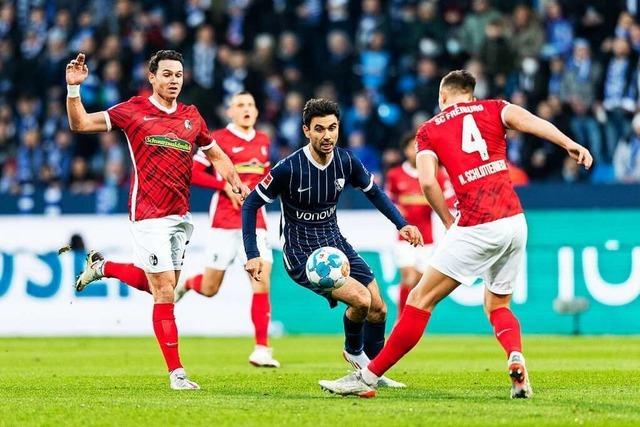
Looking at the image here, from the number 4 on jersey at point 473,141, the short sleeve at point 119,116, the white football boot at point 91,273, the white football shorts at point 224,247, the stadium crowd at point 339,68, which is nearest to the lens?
the number 4 on jersey at point 473,141

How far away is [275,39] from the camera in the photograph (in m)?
23.9

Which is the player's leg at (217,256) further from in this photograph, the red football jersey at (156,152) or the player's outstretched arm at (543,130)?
the player's outstretched arm at (543,130)

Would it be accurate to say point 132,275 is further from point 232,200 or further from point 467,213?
point 467,213

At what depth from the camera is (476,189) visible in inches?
375

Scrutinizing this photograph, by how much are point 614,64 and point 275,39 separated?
612cm

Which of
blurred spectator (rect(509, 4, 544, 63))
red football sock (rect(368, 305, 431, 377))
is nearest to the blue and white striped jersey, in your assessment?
red football sock (rect(368, 305, 431, 377))

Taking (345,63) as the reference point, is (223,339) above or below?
below

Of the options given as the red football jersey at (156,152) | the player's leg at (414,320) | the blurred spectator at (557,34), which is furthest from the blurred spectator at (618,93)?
the player's leg at (414,320)

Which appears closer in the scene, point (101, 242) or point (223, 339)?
point (223, 339)

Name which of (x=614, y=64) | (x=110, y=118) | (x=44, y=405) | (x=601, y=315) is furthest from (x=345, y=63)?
(x=44, y=405)

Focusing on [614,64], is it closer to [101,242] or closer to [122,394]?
[101,242]

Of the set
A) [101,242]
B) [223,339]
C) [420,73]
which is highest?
[420,73]

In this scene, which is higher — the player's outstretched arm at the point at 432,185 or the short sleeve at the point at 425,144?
the short sleeve at the point at 425,144

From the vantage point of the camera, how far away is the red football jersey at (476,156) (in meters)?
9.52
